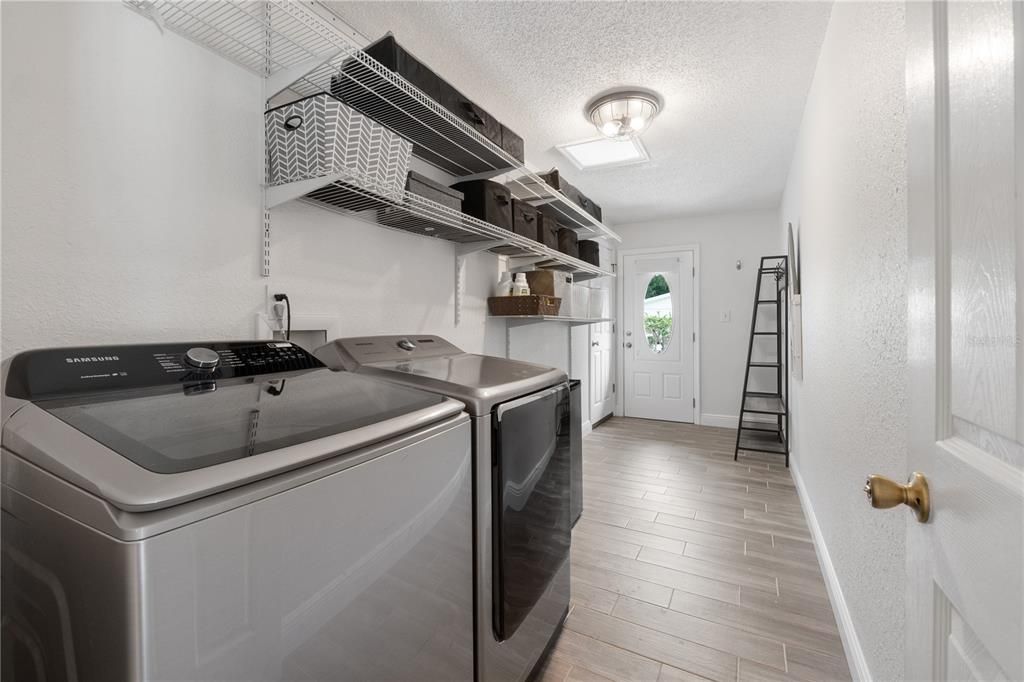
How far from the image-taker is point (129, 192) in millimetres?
1137

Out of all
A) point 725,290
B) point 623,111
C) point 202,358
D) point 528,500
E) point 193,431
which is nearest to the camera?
point 193,431

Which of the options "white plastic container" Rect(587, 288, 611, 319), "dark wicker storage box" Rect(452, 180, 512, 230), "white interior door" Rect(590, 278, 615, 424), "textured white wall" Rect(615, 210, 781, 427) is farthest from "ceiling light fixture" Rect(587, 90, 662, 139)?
"textured white wall" Rect(615, 210, 781, 427)

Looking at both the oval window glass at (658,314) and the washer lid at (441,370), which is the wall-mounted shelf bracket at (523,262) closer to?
the washer lid at (441,370)

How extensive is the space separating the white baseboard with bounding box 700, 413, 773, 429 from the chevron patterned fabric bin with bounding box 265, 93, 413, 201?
4507 mm

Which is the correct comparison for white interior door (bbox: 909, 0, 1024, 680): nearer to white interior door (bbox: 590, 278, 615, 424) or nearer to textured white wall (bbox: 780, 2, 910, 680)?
textured white wall (bbox: 780, 2, 910, 680)

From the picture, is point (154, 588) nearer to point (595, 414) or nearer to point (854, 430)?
point (854, 430)

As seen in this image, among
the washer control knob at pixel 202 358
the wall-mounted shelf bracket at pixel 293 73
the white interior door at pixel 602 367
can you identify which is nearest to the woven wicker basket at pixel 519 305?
the wall-mounted shelf bracket at pixel 293 73

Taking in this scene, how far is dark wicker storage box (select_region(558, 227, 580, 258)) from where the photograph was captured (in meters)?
3.11

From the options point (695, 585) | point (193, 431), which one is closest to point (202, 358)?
point (193, 431)

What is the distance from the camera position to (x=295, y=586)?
2.21ft

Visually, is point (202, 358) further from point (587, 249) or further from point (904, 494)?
point (587, 249)

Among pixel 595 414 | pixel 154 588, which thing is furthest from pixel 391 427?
pixel 595 414

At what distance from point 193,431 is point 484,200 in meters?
1.67

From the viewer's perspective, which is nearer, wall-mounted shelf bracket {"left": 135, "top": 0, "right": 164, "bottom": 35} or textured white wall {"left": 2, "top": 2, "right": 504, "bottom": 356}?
textured white wall {"left": 2, "top": 2, "right": 504, "bottom": 356}
